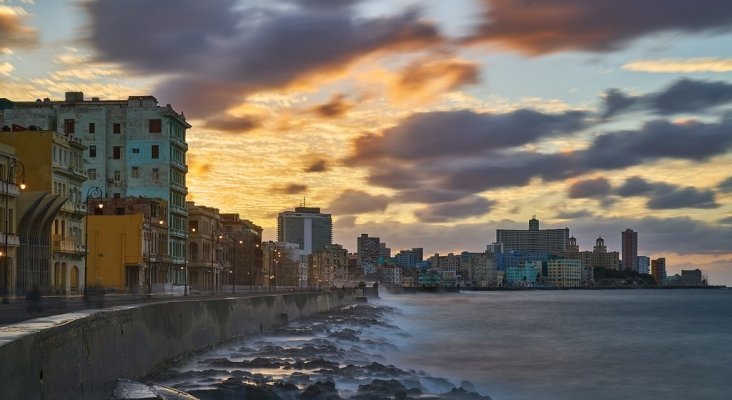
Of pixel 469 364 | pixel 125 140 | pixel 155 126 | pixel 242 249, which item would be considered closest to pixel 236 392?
pixel 469 364

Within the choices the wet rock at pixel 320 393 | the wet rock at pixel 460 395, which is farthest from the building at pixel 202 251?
the wet rock at pixel 320 393

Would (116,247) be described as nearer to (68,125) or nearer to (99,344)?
(68,125)

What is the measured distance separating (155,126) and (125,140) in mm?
3981

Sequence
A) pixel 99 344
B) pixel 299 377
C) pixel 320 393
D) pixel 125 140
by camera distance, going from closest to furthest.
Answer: pixel 99 344, pixel 320 393, pixel 299 377, pixel 125 140

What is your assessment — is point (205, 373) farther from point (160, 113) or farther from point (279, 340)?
point (160, 113)

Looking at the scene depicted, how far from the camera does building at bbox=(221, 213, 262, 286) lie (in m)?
145

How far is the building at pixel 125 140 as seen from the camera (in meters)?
96.6

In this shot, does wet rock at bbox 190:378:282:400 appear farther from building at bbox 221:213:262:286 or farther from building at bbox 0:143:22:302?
building at bbox 221:213:262:286

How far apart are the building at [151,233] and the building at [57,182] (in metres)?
11.0

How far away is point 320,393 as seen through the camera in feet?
72.3

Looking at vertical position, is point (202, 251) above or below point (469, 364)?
above

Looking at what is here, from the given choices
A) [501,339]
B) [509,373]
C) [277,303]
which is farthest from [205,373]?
[501,339]

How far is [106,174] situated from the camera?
9744 centimetres

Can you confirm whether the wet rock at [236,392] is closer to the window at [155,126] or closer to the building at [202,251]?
the window at [155,126]
